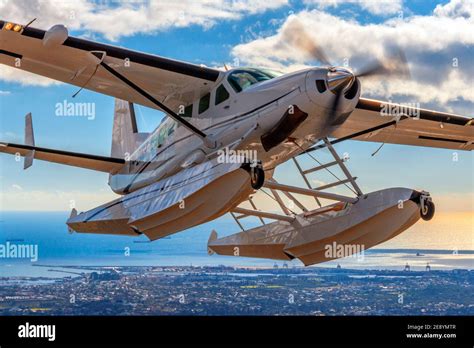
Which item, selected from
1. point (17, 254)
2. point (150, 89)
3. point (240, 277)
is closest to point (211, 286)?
point (240, 277)

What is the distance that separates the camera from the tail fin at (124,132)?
54.4 feet

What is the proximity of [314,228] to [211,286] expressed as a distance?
12730 millimetres

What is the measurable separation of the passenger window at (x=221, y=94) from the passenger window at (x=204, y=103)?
0.30m

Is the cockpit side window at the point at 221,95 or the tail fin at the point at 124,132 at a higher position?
the tail fin at the point at 124,132

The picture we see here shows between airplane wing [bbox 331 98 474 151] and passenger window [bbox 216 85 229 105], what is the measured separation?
7.12 ft

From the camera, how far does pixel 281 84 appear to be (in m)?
10.6

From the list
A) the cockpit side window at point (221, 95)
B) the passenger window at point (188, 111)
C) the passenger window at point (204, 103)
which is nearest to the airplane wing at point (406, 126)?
the cockpit side window at point (221, 95)

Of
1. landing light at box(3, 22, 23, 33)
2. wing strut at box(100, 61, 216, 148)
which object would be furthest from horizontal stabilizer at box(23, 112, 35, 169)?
landing light at box(3, 22, 23, 33)

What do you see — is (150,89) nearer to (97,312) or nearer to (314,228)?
(314,228)

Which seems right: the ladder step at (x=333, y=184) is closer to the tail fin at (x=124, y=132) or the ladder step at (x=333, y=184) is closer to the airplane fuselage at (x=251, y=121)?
the airplane fuselage at (x=251, y=121)

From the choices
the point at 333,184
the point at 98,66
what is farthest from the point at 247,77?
the point at 98,66

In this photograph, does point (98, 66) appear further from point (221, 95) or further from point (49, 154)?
point (49, 154)

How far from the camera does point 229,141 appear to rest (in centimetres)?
1137

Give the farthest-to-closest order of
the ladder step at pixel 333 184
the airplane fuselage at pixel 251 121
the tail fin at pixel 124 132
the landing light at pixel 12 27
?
the tail fin at pixel 124 132 → the ladder step at pixel 333 184 → the landing light at pixel 12 27 → the airplane fuselage at pixel 251 121
